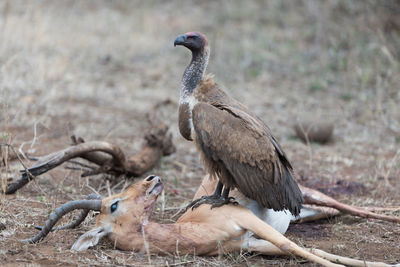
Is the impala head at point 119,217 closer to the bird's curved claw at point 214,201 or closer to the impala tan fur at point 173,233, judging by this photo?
the impala tan fur at point 173,233

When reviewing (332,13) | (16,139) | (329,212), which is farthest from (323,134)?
(332,13)

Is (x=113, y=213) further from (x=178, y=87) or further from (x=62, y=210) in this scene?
(x=178, y=87)

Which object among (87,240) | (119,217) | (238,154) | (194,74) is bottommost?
(87,240)

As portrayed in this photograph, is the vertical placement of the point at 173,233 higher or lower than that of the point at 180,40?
lower

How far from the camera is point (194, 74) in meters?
4.14

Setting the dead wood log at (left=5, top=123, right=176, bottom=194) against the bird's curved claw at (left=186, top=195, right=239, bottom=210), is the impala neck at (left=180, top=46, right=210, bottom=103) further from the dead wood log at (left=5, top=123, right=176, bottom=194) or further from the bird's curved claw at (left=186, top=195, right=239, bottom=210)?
the dead wood log at (left=5, top=123, right=176, bottom=194)

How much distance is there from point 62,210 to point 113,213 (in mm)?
313

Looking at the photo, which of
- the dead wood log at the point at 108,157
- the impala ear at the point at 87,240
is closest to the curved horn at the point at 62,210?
the impala ear at the point at 87,240

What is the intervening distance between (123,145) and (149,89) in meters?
2.69

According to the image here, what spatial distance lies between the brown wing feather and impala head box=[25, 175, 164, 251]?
1.67 feet

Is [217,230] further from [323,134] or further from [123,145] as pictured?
[323,134]

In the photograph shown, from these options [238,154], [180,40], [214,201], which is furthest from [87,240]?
[180,40]

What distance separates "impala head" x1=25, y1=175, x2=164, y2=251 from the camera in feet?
11.3

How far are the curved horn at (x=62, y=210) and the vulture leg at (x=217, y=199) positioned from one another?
0.72 meters
